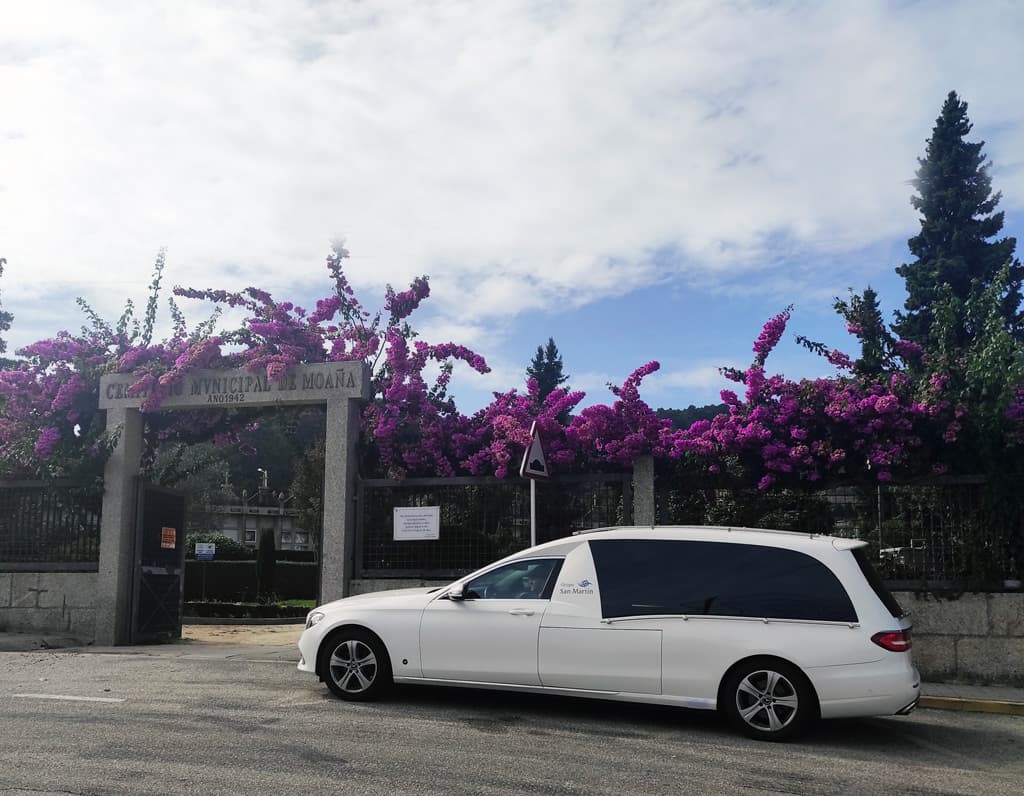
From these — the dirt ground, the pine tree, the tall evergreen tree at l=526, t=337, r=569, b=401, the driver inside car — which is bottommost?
the dirt ground

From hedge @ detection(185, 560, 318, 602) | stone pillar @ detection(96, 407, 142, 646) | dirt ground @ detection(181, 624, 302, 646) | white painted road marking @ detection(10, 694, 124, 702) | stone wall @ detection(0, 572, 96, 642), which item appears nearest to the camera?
white painted road marking @ detection(10, 694, 124, 702)

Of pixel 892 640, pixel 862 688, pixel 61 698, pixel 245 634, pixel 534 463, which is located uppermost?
pixel 534 463

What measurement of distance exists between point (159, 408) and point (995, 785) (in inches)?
509

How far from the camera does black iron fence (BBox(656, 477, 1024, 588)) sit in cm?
1205

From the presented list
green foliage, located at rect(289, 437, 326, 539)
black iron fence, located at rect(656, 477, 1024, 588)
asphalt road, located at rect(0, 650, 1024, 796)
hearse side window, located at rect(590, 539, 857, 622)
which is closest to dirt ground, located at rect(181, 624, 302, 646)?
asphalt road, located at rect(0, 650, 1024, 796)

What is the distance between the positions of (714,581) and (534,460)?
15.1ft

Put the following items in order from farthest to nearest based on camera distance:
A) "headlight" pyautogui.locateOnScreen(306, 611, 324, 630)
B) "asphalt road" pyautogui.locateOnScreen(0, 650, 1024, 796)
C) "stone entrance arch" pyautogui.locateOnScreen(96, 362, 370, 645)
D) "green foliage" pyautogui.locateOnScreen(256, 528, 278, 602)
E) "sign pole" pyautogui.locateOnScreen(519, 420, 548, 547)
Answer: "green foliage" pyautogui.locateOnScreen(256, 528, 278, 602) < "stone entrance arch" pyautogui.locateOnScreen(96, 362, 370, 645) < "sign pole" pyautogui.locateOnScreen(519, 420, 548, 547) < "headlight" pyautogui.locateOnScreen(306, 611, 324, 630) < "asphalt road" pyautogui.locateOnScreen(0, 650, 1024, 796)

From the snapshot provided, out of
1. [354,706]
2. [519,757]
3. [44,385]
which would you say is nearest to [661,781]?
[519,757]

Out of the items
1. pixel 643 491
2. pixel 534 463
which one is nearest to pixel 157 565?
pixel 534 463

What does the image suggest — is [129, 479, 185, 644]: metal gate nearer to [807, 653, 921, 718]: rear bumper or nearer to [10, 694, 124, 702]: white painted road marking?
[10, 694, 124, 702]: white painted road marking

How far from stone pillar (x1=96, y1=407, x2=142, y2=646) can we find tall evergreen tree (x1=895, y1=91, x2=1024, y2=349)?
31.7m

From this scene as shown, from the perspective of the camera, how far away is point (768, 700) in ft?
25.6

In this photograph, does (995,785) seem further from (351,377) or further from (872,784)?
(351,377)

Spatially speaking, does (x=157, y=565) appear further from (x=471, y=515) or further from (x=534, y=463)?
(x=534, y=463)
